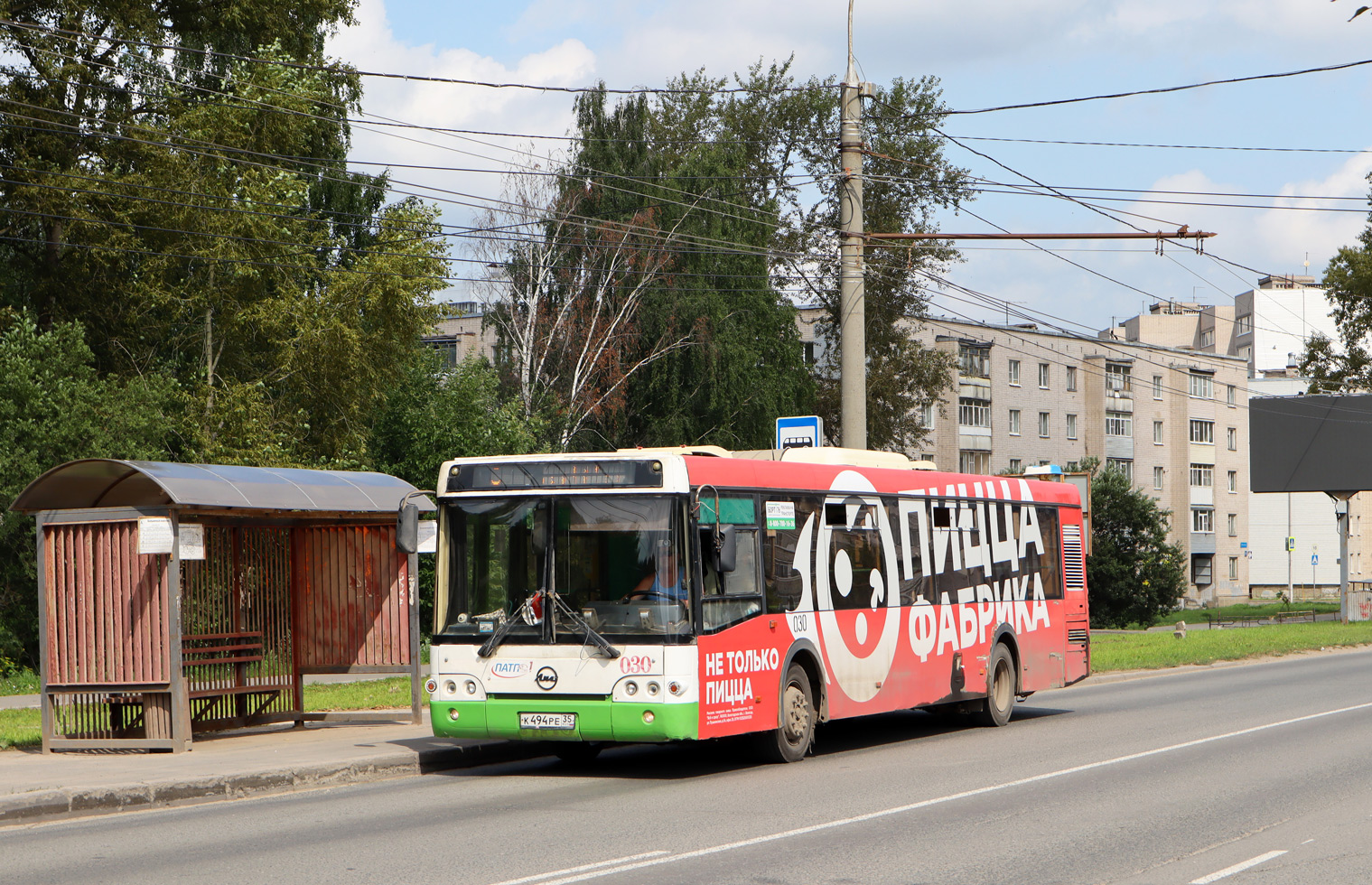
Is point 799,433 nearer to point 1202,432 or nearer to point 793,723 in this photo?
point 793,723

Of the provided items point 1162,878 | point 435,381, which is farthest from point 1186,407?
point 1162,878

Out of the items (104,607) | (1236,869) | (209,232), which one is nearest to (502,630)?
(104,607)

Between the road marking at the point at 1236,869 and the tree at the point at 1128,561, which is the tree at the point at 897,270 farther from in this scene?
the road marking at the point at 1236,869

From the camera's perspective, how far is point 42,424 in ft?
92.7

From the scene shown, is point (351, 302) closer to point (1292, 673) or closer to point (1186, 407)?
point (1292, 673)

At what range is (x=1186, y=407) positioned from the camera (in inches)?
3696

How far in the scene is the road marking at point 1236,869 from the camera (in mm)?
8133

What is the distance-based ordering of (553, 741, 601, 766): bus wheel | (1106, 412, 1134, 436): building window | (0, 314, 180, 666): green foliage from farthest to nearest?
(1106, 412, 1134, 436): building window
(0, 314, 180, 666): green foliage
(553, 741, 601, 766): bus wheel

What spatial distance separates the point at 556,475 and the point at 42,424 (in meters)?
18.8

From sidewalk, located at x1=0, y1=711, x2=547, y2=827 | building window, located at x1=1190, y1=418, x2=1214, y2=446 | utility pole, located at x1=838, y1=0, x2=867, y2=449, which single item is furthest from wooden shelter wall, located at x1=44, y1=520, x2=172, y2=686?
building window, located at x1=1190, y1=418, x2=1214, y2=446

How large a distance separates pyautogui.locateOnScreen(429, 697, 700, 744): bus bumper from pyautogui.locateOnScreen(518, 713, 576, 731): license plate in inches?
1.0

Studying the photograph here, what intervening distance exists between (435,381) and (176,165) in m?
11.9

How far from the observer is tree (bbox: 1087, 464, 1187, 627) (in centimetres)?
6019

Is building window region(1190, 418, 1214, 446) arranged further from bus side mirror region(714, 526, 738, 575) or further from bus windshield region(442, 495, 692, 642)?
bus windshield region(442, 495, 692, 642)
